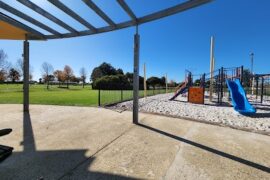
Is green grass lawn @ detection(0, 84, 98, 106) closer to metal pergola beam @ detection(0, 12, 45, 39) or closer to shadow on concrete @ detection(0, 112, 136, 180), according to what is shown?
metal pergola beam @ detection(0, 12, 45, 39)

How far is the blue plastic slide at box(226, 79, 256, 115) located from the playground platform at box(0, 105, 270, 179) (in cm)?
343

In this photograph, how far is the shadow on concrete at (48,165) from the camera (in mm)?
2129

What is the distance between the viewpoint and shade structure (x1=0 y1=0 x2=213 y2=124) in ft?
12.6

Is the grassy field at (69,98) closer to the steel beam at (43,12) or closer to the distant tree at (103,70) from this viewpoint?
the steel beam at (43,12)

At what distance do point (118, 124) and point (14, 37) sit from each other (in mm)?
5851

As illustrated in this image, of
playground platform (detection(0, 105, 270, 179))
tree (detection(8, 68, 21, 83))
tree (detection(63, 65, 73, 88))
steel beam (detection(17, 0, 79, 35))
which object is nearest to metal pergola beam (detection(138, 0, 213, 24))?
steel beam (detection(17, 0, 79, 35))

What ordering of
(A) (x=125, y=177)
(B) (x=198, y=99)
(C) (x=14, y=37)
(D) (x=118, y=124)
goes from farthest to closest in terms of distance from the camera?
(B) (x=198, y=99)
(C) (x=14, y=37)
(D) (x=118, y=124)
(A) (x=125, y=177)

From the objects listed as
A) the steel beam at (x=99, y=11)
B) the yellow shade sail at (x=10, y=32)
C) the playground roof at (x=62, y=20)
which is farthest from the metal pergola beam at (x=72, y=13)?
the yellow shade sail at (x=10, y=32)

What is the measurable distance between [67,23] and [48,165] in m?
4.32

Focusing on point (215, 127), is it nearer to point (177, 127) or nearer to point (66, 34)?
point (177, 127)

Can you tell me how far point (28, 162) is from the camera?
246 cm

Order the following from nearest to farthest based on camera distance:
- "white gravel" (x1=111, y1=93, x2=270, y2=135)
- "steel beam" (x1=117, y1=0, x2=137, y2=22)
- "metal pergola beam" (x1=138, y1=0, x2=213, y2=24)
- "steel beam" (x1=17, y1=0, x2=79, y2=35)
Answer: "metal pergola beam" (x1=138, y1=0, x2=213, y2=24) → "steel beam" (x1=117, y1=0, x2=137, y2=22) → "steel beam" (x1=17, y1=0, x2=79, y2=35) → "white gravel" (x1=111, y1=93, x2=270, y2=135)

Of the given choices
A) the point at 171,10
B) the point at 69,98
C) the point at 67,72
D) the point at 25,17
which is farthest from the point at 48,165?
the point at 67,72

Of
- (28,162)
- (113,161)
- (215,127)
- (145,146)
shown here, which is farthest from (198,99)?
(28,162)
